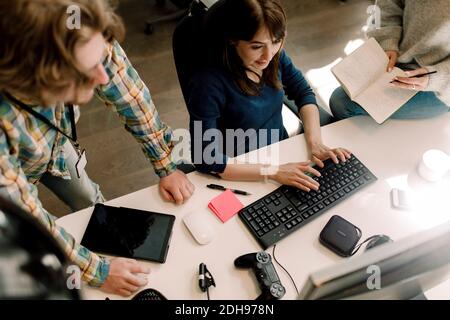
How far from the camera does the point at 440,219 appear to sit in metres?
1.16

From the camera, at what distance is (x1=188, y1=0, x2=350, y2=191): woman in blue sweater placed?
3.51ft

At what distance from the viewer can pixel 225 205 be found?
114 cm

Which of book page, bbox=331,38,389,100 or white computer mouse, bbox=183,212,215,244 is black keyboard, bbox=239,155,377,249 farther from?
book page, bbox=331,38,389,100

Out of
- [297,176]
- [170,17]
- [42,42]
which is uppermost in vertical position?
[42,42]

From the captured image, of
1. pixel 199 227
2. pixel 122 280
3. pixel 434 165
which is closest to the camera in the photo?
pixel 122 280

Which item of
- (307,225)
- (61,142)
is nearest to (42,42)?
(61,142)

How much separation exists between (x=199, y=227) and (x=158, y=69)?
1659 millimetres

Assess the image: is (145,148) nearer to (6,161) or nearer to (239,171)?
(239,171)

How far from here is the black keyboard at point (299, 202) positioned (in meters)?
1.09

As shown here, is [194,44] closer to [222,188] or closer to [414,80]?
[222,188]

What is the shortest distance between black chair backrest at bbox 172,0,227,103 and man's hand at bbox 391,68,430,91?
0.61m

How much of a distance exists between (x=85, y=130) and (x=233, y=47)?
53.2 inches

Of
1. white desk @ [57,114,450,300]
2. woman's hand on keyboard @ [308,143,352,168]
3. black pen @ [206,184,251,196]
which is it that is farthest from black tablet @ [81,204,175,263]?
woman's hand on keyboard @ [308,143,352,168]

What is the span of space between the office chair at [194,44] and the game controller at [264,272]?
0.53 m
